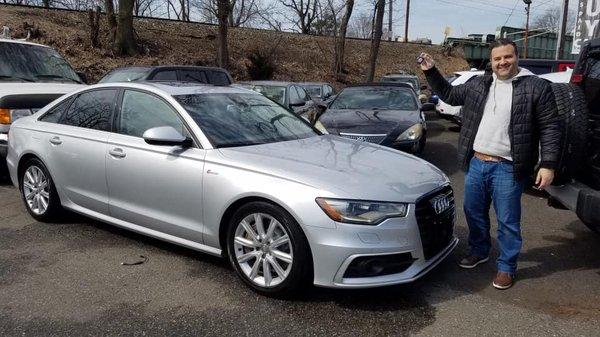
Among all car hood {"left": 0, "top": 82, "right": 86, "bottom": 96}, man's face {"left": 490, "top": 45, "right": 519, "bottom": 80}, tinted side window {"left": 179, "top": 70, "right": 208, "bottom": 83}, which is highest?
man's face {"left": 490, "top": 45, "right": 519, "bottom": 80}

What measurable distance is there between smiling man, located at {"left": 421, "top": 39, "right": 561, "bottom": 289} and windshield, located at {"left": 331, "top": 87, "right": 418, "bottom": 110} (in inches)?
204

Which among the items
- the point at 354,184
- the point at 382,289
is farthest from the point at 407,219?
the point at 382,289

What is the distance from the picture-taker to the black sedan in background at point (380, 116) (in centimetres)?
774

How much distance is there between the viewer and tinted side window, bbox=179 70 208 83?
983 centimetres

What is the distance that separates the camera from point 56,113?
5441 mm

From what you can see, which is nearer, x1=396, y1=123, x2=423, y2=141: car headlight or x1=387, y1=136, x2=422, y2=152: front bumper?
x1=387, y1=136, x2=422, y2=152: front bumper

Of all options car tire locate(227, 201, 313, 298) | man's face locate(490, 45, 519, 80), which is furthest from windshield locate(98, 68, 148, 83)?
man's face locate(490, 45, 519, 80)

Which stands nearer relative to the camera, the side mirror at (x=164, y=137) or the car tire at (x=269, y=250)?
the car tire at (x=269, y=250)

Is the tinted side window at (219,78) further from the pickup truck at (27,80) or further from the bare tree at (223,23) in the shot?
the bare tree at (223,23)

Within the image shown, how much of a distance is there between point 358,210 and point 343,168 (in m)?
0.47

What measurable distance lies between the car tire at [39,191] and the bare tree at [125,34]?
15250 millimetres

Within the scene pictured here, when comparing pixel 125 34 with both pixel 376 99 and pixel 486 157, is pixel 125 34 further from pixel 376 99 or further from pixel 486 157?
pixel 486 157

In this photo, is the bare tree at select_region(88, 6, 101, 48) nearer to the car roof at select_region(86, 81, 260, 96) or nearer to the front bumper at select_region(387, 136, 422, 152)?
the front bumper at select_region(387, 136, 422, 152)

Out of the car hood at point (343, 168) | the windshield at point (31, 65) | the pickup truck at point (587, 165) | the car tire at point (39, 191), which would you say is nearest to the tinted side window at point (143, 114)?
the car hood at point (343, 168)
